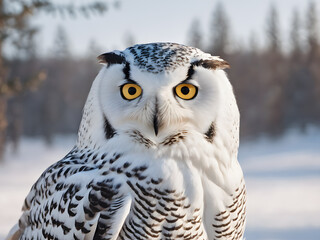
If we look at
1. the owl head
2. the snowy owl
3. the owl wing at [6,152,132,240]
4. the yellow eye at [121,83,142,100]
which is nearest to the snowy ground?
the owl wing at [6,152,132,240]

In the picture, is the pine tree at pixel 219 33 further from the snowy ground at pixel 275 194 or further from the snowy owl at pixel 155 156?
the snowy owl at pixel 155 156

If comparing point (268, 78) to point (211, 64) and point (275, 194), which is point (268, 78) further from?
point (211, 64)

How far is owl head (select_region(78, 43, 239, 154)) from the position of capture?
2.12 meters

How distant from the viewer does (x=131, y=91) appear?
2160mm

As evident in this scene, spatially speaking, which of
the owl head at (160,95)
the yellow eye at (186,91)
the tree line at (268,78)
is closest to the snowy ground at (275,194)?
the owl head at (160,95)

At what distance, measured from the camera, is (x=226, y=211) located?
2.34 m

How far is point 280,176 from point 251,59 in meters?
29.0

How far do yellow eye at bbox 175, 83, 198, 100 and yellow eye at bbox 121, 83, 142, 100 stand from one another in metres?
0.18

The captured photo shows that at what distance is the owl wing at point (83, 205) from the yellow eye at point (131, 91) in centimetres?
38

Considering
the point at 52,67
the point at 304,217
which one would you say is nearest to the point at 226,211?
the point at 304,217

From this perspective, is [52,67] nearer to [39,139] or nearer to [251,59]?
[39,139]

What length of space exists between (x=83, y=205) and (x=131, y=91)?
579mm

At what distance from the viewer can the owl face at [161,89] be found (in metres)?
2.12

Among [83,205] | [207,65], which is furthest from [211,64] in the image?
[83,205]
